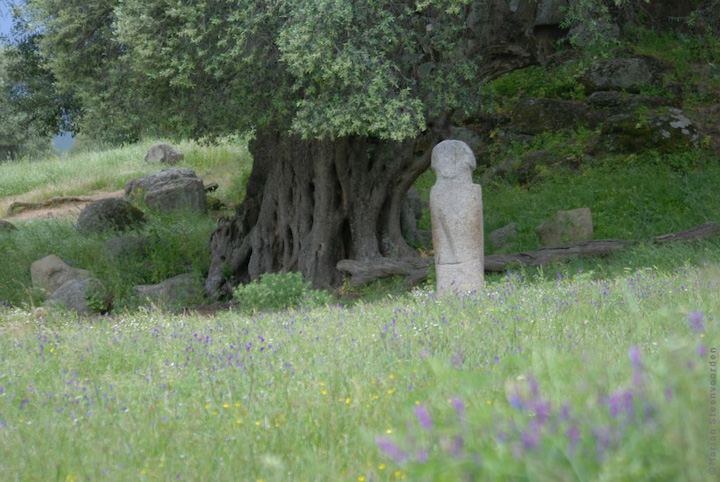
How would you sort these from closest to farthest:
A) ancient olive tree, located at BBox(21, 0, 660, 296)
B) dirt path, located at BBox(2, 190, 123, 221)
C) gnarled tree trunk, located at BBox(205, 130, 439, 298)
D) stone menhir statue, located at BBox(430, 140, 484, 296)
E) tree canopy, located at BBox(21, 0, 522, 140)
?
stone menhir statue, located at BBox(430, 140, 484, 296)
tree canopy, located at BBox(21, 0, 522, 140)
ancient olive tree, located at BBox(21, 0, 660, 296)
gnarled tree trunk, located at BBox(205, 130, 439, 298)
dirt path, located at BBox(2, 190, 123, 221)

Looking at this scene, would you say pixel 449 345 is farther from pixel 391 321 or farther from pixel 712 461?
pixel 712 461

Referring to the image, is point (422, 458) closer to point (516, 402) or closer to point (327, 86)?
point (516, 402)

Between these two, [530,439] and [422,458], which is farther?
[422,458]

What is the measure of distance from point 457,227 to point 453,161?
88cm

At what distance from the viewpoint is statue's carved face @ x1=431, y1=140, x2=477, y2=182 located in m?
10.6

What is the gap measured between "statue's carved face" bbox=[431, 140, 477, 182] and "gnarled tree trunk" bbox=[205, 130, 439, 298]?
3.55m

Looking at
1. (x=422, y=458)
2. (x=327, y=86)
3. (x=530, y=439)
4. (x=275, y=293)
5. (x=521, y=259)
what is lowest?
(x=275, y=293)

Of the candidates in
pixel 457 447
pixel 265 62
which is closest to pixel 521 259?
pixel 265 62

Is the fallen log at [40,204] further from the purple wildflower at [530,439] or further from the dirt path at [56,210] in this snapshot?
the purple wildflower at [530,439]

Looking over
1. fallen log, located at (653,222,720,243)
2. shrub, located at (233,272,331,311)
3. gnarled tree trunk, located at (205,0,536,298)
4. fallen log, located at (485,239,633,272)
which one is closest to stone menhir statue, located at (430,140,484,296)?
shrub, located at (233,272,331,311)

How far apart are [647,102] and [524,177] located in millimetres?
3944

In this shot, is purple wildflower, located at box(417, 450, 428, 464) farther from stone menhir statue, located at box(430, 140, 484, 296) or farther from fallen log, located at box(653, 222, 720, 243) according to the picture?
fallen log, located at box(653, 222, 720, 243)

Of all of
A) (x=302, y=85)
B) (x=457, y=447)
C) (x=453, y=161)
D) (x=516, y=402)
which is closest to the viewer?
(x=516, y=402)

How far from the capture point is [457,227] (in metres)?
10.5
